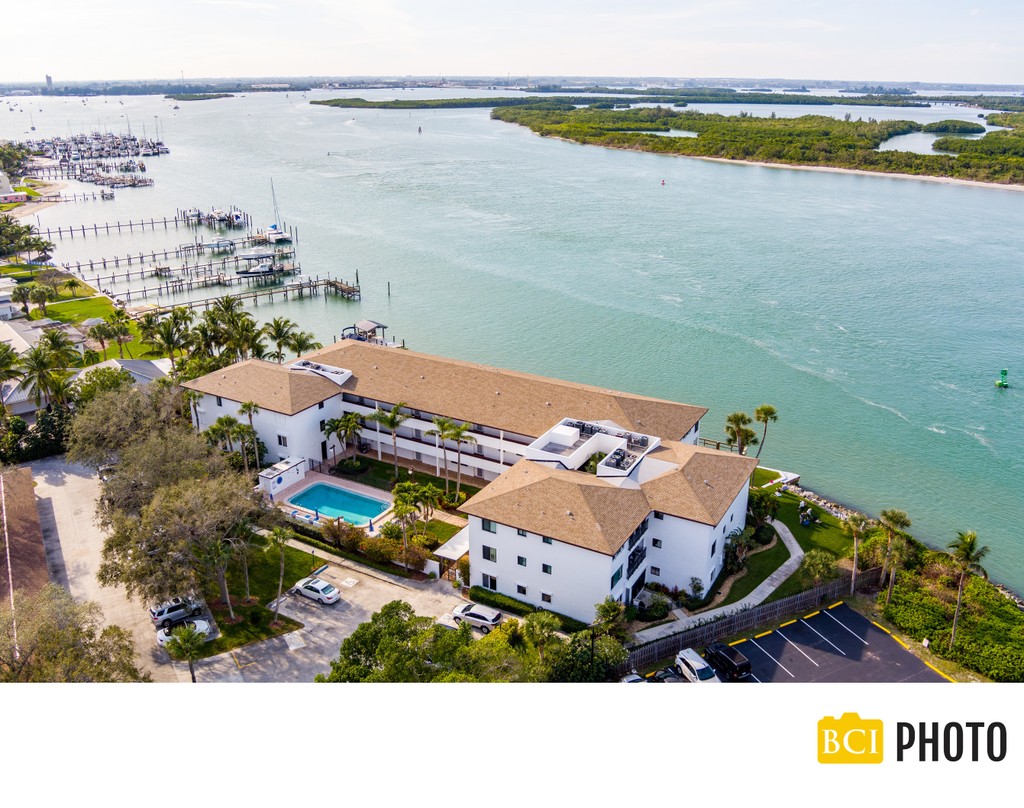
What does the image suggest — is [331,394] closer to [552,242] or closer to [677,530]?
[677,530]

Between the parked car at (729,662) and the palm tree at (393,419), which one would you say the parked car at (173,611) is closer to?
the palm tree at (393,419)

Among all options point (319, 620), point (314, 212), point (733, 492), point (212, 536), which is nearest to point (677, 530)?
point (733, 492)

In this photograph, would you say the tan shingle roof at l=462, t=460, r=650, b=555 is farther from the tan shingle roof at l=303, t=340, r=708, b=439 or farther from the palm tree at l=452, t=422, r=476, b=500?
the tan shingle roof at l=303, t=340, r=708, b=439

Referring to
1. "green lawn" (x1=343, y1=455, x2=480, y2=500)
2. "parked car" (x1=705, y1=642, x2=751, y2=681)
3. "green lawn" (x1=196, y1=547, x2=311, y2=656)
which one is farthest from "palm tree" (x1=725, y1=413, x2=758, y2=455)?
"green lawn" (x1=196, y1=547, x2=311, y2=656)

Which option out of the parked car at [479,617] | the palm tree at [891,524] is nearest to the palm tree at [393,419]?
the parked car at [479,617]

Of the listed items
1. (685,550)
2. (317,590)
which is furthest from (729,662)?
(317,590)
